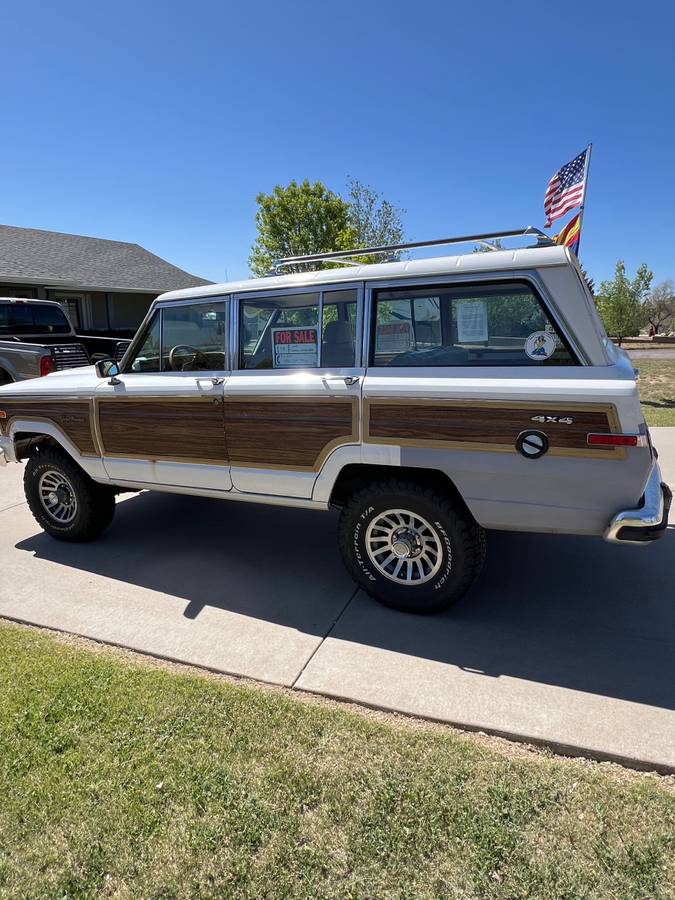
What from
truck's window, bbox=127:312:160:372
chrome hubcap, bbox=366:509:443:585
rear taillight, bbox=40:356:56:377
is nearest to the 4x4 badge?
chrome hubcap, bbox=366:509:443:585

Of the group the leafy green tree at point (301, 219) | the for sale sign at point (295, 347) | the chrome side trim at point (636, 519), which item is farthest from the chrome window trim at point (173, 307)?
the leafy green tree at point (301, 219)

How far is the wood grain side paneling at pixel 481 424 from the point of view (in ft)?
9.11

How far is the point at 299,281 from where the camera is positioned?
11.8 feet

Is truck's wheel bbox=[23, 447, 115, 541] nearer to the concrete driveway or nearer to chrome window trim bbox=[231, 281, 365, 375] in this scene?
the concrete driveway

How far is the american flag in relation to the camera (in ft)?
31.2

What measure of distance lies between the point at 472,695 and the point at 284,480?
1.70 m

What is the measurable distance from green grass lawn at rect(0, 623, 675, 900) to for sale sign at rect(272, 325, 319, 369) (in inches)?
77.4

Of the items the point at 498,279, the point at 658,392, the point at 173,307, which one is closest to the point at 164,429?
the point at 173,307

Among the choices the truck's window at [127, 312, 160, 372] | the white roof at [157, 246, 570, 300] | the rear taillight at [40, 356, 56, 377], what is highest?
the white roof at [157, 246, 570, 300]

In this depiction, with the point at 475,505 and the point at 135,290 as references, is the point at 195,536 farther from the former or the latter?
the point at 135,290

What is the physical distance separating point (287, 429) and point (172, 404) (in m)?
0.95

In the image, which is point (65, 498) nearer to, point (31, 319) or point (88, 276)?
point (31, 319)

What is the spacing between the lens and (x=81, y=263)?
70.6 feet

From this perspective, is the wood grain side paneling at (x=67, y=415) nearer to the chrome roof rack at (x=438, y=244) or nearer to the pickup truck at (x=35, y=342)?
the chrome roof rack at (x=438, y=244)
